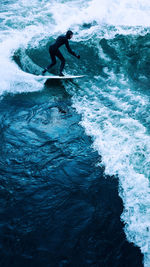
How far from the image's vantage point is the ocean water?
3.87 meters

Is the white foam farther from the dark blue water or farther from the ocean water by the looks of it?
the dark blue water

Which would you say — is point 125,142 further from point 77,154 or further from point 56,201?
point 56,201

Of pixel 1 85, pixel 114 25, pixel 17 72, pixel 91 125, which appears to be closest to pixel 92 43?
pixel 114 25

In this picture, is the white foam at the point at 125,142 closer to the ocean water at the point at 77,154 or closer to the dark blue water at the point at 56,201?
the ocean water at the point at 77,154

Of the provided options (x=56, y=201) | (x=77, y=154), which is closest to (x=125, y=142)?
(x=77, y=154)

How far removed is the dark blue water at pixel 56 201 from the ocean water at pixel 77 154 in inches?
0.7

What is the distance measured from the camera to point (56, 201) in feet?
14.6

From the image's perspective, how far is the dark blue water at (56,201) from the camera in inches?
148

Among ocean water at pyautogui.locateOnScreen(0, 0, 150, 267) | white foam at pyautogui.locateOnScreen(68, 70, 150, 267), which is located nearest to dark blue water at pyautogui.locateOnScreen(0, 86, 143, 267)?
ocean water at pyautogui.locateOnScreen(0, 0, 150, 267)

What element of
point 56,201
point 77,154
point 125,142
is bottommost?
point 56,201

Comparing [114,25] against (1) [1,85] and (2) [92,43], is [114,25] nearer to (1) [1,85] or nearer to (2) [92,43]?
(2) [92,43]

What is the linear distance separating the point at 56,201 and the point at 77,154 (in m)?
1.33

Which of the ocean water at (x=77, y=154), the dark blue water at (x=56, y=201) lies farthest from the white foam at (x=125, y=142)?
the dark blue water at (x=56, y=201)

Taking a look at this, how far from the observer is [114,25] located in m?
11.3
